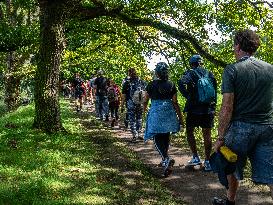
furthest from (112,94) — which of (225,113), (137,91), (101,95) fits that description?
(225,113)

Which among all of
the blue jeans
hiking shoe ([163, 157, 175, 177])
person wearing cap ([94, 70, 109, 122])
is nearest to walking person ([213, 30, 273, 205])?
hiking shoe ([163, 157, 175, 177])

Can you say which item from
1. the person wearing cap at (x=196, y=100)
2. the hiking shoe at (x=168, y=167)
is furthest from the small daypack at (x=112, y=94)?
the hiking shoe at (x=168, y=167)

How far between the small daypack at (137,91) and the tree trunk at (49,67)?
236 cm

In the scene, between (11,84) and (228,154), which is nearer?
(228,154)

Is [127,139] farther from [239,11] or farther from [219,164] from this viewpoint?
[219,164]

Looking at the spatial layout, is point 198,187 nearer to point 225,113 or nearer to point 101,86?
point 225,113

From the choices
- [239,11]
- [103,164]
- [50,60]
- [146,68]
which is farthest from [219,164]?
[146,68]

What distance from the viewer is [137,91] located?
Answer: 1341 centimetres

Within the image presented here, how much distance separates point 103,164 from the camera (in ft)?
32.0

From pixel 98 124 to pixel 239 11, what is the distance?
24.7 ft

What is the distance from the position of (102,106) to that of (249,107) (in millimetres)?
15001

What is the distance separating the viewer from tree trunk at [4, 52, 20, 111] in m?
25.0

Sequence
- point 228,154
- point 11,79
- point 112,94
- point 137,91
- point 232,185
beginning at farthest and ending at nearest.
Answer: point 11,79
point 112,94
point 137,91
point 232,185
point 228,154

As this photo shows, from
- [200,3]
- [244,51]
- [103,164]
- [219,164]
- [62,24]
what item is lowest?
[103,164]
